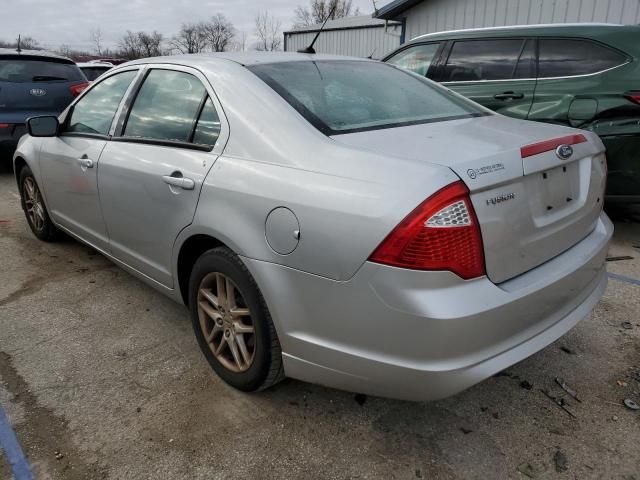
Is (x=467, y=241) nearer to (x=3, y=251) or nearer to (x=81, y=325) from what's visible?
(x=81, y=325)

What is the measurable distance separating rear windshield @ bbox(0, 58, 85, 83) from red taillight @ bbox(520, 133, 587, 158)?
293 inches

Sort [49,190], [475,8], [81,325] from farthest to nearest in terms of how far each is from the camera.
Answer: [475,8] → [49,190] → [81,325]

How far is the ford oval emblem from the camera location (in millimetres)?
2102

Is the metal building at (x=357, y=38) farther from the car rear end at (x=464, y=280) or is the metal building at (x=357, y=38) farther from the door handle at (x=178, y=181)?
the car rear end at (x=464, y=280)

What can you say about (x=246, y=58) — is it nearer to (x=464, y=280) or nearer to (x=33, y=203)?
(x=464, y=280)

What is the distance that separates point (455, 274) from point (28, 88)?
7.45m

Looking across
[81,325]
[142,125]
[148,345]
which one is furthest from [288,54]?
[81,325]

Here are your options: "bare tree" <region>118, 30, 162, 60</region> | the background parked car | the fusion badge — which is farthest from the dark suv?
"bare tree" <region>118, 30, 162, 60</region>

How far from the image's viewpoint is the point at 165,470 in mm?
2098

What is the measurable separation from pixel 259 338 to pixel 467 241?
97cm

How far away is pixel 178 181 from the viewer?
2.55 metres

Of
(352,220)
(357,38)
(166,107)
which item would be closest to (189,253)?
(166,107)

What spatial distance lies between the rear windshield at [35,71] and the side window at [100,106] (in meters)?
4.40

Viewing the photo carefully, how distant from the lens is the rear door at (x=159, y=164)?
253 cm
